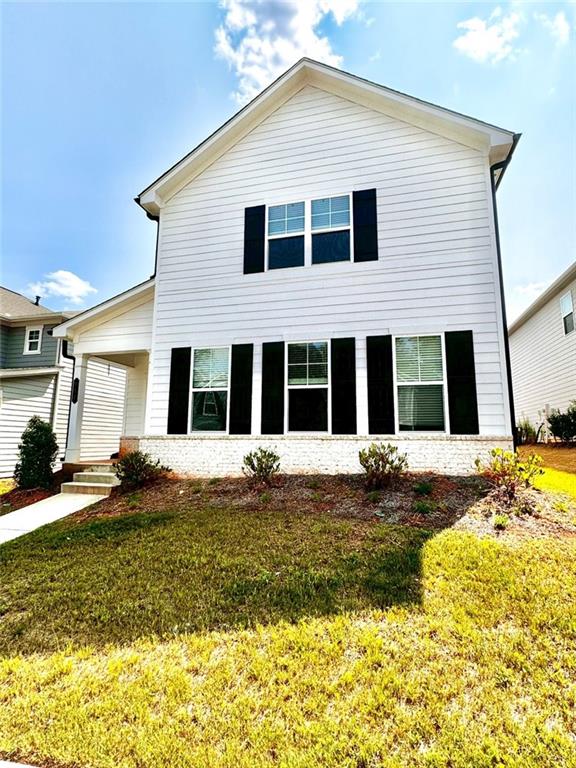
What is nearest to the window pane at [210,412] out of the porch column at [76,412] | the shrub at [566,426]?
the porch column at [76,412]

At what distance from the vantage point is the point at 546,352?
1680cm

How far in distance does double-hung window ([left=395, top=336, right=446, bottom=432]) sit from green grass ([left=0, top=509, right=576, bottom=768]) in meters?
3.32

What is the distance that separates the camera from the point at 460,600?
3416 millimetres

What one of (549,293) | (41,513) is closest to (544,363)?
(549,293)

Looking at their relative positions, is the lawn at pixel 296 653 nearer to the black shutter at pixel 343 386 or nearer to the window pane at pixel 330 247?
the black shutter at pixel 343 386

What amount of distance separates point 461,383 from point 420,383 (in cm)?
77

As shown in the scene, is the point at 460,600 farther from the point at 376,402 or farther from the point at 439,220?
the point at 439,220

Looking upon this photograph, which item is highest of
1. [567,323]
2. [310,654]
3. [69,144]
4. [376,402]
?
[69,144]

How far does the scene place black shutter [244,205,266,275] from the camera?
9305 millimetres

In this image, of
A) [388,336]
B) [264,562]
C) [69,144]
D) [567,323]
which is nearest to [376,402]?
[388,336]

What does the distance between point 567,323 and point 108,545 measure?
1681cm

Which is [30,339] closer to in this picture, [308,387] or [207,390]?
[207,390]

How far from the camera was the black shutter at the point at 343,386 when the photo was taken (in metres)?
8.16

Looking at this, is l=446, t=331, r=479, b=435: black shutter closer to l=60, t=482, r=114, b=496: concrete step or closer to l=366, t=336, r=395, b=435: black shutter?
l=366, t=336, r=395, b=435: black shutter
